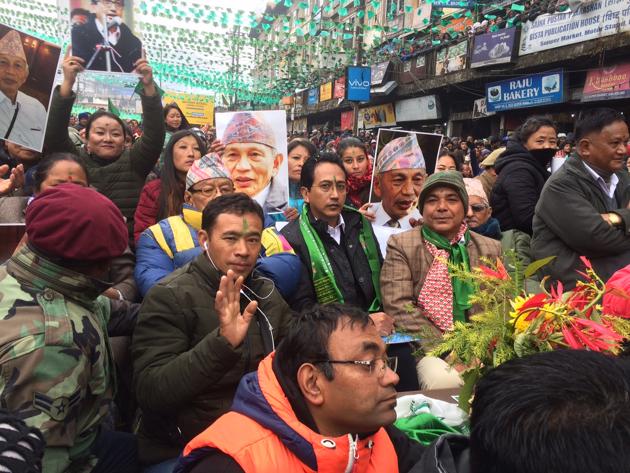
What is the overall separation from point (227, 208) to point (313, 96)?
3293cm

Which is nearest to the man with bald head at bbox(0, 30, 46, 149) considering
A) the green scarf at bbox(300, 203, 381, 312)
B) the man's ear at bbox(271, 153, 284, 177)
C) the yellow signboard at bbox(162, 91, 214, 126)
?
the man's ear at bbox(271, 153, 284, 177)

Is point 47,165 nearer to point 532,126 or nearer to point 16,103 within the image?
point 16,103

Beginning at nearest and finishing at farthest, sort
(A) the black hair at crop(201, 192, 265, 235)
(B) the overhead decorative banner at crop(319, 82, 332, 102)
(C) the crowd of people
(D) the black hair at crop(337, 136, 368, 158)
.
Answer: (C) the crowd of people, (A) the black hair at crop(201, 192, 265, 235), (D) the black hair at crop(337, 136, 368, 158), (B) the overhead decorative banner at crop(319, 82, 332, 102)

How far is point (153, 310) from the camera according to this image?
208 centimetres

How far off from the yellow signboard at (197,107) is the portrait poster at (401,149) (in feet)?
34.8

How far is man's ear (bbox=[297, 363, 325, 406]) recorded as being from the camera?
1.48 metres

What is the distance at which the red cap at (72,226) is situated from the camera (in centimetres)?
163

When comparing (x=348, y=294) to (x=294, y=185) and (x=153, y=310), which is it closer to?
(x=153, y=310)

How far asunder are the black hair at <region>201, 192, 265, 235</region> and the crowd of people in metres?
0.01

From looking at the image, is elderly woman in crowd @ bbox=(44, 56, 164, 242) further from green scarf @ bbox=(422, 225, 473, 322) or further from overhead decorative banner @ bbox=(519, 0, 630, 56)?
overhead decorative banner @ bbox=(519, 0, 630, 56)

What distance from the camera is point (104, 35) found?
4.00 meters

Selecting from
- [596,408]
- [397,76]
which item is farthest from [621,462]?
[397,76]

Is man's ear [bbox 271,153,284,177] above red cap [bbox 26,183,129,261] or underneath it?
above

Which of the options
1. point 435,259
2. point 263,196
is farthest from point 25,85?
point 435,259
